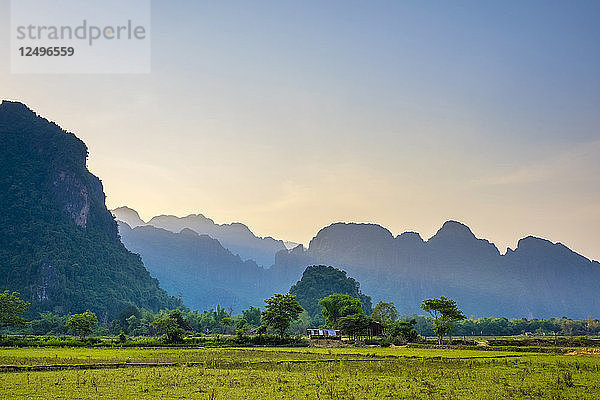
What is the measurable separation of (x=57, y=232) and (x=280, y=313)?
73168mm

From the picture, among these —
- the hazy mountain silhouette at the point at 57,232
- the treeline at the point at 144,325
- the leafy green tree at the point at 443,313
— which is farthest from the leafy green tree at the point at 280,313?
the hazy mountain silhouette at the point at 57,232

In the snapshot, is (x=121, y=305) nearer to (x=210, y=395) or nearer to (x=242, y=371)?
(x=242, y=371)

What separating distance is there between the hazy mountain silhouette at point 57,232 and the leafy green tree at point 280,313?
171 ft

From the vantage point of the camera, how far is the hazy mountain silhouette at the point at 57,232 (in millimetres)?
93000

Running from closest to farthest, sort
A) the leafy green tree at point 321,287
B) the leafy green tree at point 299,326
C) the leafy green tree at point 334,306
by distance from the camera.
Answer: the leafy green tree at point 334,306
the leafy green tree at point 299,326
the leafy green tree at point 321,287

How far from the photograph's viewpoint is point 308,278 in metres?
121

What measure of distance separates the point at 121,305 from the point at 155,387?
9132 cm

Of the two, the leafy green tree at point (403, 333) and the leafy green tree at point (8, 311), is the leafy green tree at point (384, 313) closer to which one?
the leafy green tree at point (403, 333)

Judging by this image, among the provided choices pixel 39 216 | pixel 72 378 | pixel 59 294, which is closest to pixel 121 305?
pixel 59 294

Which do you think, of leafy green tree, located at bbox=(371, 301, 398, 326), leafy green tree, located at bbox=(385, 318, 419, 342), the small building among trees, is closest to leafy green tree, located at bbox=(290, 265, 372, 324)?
leafy green tree, located at bbox=(371, 301, 398, 326)

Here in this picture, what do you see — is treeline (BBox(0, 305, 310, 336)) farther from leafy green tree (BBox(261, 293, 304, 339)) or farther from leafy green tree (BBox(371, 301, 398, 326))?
leafy green tree (BBox(371, 301, 398, 326))

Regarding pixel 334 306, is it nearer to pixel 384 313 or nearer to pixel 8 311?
pixel 384 313

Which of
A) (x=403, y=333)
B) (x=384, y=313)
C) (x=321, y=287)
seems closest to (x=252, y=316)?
(x=384, y=313)

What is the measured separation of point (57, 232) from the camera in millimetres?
104375
